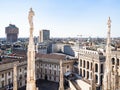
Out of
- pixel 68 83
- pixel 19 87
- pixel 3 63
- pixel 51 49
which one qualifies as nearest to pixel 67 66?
pixel 68 83

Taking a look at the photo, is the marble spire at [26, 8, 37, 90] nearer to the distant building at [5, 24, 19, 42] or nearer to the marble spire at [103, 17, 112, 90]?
the marble spire at [103, 17, 112, 90]

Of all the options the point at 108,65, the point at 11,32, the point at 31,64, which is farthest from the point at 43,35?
the point at 31,64

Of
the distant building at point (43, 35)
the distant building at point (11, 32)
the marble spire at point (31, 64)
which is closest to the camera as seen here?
the marble spire at point (31, 64)

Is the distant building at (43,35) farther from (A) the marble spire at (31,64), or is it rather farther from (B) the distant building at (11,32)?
(A) the marble spire at (31,64)

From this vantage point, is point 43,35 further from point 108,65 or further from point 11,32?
point 108,65

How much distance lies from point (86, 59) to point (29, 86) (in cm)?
4171

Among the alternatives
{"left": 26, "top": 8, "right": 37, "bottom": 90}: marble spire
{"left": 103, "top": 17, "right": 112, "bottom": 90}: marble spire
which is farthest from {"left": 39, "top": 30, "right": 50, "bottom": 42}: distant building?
{"left": 26, "top": 8, "right": 37, "bottom": 90}: marble spire

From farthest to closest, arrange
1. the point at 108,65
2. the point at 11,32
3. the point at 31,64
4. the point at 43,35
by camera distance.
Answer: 1. the point at 43,35
2. the point at 11,32
3. the point at 108,65
4. the point at 31,64

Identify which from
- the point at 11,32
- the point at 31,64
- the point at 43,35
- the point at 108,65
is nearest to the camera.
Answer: the point at 31,64

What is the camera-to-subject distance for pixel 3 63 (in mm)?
39562

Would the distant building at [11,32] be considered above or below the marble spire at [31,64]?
above

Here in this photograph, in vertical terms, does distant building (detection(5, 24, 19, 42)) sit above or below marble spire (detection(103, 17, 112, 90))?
above

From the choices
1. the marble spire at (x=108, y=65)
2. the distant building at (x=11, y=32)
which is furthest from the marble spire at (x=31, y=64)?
the distant building at (x=11, y=32)

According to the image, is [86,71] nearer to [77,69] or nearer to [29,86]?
[77,69]
